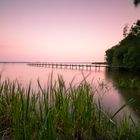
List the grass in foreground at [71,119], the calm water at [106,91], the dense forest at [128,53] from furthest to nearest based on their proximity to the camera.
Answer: the dense forest at [128,53], the calm water at [106,91], the grass in foreground at [71,119]

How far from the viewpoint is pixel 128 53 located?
140 feet

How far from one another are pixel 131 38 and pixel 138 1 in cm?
2414

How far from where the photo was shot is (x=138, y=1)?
30.5 metres

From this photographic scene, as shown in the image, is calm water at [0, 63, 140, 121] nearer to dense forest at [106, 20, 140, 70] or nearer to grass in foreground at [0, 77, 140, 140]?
grass in foreground at [0, 77, 140, 140]

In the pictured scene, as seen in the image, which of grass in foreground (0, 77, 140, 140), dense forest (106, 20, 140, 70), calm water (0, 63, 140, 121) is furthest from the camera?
dense forest (106, 20, 140, 70)

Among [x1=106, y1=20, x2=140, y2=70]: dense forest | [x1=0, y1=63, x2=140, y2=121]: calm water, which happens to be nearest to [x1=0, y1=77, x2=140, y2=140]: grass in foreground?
[x1=0, y1=63, x2=140, y2=121]: calm water

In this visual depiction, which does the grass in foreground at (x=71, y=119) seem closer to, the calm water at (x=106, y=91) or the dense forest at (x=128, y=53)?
the calm water at (x=106, y=91)

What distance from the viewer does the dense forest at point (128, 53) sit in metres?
41.9

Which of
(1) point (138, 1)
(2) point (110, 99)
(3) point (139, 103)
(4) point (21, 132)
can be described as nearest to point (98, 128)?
(4) point (21, 132)

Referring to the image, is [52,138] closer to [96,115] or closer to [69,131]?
[69,131]

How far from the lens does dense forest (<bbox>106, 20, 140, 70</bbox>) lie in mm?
41875

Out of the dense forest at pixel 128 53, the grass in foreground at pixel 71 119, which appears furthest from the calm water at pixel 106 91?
the dense forest at pixel 128 53

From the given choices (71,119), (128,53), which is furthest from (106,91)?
(128,53)

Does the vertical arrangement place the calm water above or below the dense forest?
below
